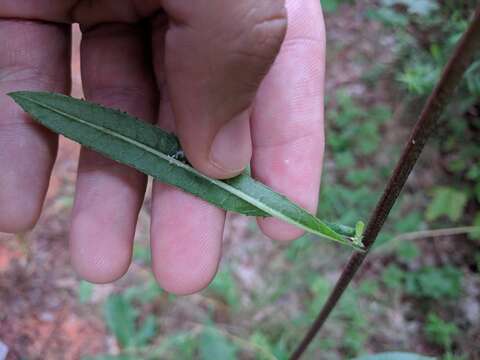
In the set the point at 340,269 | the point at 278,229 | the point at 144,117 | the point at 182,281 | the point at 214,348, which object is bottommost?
the point at 340,269

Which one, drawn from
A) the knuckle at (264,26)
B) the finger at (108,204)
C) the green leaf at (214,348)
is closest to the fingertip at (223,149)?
the knuckle at (264,26)

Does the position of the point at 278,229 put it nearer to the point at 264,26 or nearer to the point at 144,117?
the point at 144,117

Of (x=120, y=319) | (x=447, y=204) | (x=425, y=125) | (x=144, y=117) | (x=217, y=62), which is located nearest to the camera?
(x=425, y=125)

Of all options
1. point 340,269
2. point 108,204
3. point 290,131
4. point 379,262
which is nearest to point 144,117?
point 108,204

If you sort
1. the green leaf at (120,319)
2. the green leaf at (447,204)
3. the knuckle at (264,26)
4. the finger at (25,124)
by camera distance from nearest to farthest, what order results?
the knuckle at (264,26), the finger at (25,124), the green leaf at (120,319), the green leaf at (447,204)

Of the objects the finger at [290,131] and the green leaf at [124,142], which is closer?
the green leaf at [124,142]

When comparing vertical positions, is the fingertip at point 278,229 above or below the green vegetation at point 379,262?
above

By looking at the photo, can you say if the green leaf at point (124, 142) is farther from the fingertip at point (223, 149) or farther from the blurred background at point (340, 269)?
the blurred background at point (340, 269)

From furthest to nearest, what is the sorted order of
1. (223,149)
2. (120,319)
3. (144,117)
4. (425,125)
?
1. (120,319)
2. (144,117)
3. (223,149)
4. (425,125)
